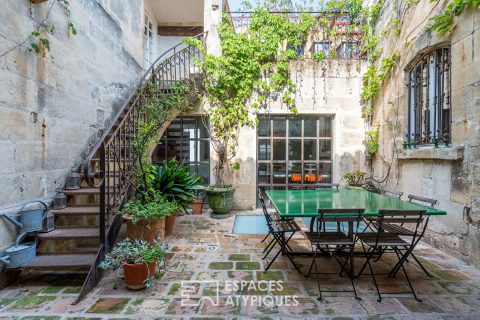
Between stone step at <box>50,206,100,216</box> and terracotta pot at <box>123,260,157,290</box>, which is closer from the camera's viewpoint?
terracotta pot at <box>123,260,157,290</box>

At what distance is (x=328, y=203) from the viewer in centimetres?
319

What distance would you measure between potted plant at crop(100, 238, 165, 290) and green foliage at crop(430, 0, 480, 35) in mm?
4580

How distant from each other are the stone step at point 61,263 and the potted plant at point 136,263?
0.24m

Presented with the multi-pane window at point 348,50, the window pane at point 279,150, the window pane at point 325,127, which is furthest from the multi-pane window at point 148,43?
the multi-pane window at point 348,50

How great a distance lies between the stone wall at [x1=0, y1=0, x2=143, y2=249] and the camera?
2826 millimetres

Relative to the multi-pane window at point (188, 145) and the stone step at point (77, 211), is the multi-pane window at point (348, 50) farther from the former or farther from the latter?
the stone step at point (77, 211)

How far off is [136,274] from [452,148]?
4.04 m

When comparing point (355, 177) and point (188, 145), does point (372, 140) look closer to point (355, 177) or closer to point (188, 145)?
point (355, 177)

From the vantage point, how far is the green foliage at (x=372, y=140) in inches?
222

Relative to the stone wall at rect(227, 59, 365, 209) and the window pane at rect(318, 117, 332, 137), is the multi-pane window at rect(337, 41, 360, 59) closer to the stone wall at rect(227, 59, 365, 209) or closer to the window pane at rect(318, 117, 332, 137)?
the stone wall at rect(227, 59, 365, 209)

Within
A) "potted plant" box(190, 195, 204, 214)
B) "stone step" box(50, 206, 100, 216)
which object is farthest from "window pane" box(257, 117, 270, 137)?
"stone step" box(50, 206, 100, 216)

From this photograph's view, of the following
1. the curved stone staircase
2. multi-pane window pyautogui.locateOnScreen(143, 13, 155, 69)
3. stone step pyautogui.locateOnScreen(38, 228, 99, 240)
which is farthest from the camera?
multi-pane window pyautogui.locateOnScreen(143, 13, 155, 69)

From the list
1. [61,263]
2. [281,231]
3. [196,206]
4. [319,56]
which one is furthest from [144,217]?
[319,56]

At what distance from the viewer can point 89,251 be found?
317cm
